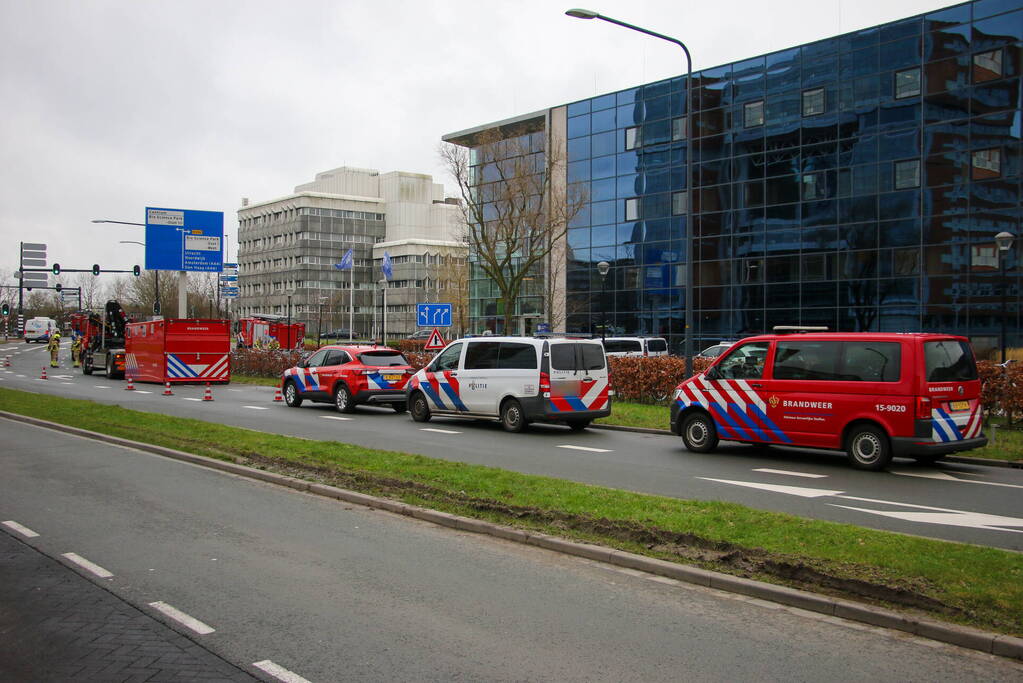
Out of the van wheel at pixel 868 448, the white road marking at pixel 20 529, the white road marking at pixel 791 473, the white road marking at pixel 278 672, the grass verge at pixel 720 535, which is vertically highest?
the van wheel at pixel 868 448

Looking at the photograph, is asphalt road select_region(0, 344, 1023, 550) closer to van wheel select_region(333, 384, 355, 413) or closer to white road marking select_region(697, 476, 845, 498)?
white road marking select_region(697, 476, 845, 498)

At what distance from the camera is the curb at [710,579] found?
516 cm

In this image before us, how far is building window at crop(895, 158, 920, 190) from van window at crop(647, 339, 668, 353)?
12474 millimetres

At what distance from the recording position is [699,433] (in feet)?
47.3

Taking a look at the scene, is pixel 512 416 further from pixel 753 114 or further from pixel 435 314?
pixel 753 114

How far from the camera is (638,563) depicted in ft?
22.6

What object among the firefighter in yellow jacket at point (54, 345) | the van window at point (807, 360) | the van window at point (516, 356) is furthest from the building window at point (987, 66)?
the firefighter in yellow jacket at point (54, 345)

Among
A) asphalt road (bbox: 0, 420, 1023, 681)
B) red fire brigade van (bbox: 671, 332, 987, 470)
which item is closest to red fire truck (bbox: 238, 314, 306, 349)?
red fire brigade van (bbox: 671, 332, 987, 470)

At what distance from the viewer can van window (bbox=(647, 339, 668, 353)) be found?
41844 millimetres

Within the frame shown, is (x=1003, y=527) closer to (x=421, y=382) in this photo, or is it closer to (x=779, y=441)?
(x=779, y=441)

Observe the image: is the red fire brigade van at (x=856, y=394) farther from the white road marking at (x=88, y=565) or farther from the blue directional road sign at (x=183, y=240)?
the blue directional road sign at (x=183, y=240)

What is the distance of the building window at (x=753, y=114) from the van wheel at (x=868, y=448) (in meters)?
33.6

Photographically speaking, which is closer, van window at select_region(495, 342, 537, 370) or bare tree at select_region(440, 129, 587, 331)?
van window at select_region(495, 342, 537, 370)

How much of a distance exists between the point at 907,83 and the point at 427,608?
126 feet
